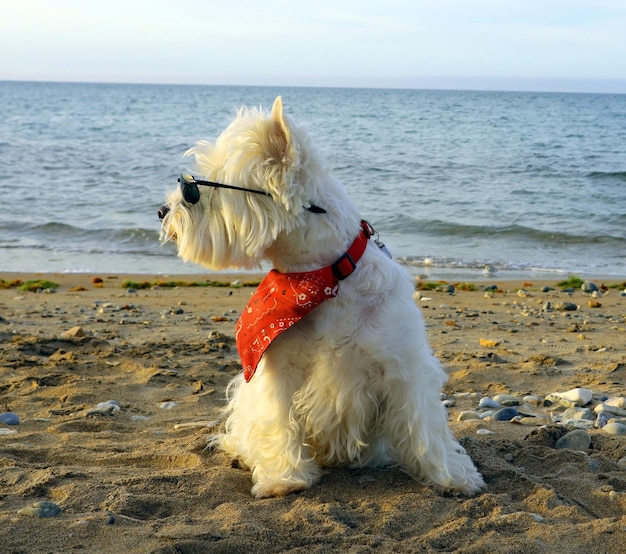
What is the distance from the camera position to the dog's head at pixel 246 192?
11.2ft

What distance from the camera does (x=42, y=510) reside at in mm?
3287

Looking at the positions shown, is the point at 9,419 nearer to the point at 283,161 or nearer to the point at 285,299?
the point at 285,299

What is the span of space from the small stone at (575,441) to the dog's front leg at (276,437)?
1.62 m

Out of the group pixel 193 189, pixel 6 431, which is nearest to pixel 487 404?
pixel 193 189

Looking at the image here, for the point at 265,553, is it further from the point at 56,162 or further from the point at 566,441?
the point at 56,162

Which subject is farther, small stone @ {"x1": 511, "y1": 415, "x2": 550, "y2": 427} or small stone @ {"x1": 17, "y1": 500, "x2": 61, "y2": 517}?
small stone @ {"x1": 511, "y1": 415, "x2": 550, "y2": 427}

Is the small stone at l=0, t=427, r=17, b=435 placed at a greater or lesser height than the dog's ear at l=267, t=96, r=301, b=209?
lesser

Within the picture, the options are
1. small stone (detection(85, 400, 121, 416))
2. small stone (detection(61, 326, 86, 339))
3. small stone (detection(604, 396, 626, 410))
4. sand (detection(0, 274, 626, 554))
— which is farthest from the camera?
small stone (detection(61, 326, 86, 339))

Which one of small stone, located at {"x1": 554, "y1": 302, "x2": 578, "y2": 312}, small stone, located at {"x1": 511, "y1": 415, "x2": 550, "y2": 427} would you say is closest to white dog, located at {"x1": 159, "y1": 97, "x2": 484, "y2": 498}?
small stone, located at {"x1": 511, "y1": 415, "x2": 550, "y2": 427}

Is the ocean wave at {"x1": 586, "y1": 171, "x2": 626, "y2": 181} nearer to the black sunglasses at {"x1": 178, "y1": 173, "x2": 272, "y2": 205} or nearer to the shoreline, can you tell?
the shoreline

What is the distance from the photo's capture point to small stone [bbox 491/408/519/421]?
526cm

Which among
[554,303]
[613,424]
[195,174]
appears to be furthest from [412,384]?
[554,303]

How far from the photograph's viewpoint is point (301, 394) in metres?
3.74

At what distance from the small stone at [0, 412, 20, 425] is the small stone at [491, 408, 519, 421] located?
10.5 ft
